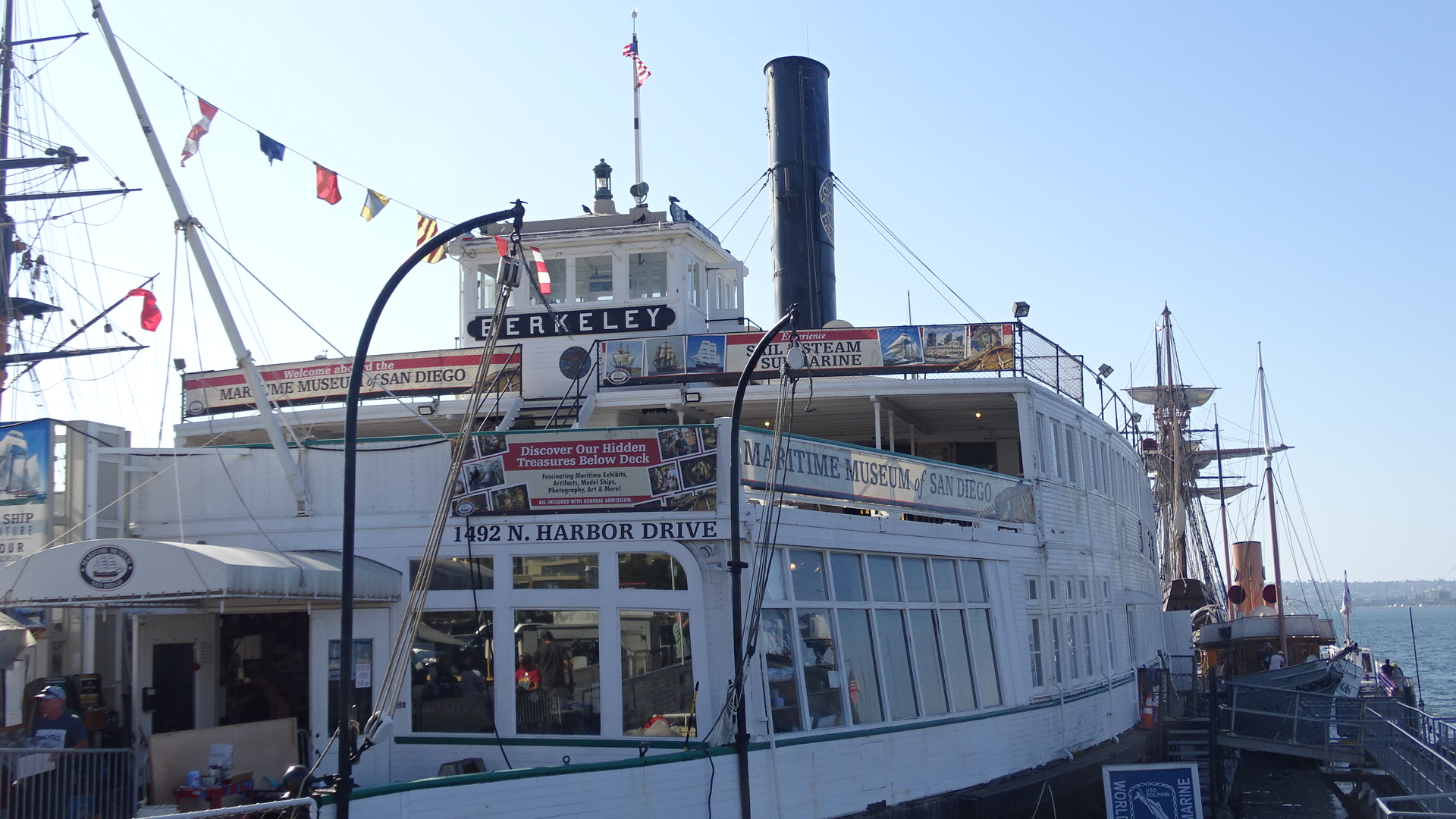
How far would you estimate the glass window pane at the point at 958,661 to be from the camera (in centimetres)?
1510

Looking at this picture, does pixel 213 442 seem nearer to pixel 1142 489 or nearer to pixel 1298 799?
pixel 1142 489

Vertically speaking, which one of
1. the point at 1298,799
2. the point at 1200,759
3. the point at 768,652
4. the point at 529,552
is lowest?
the point at 1298,799

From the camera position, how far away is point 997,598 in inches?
650

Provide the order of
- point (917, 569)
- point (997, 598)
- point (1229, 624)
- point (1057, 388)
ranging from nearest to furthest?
point (917, 569), point (997, 598), point (1057, 388), point (1229, 624)

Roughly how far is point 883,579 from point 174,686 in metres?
8.15

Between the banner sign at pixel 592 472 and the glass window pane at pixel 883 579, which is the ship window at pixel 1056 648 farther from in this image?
the banner sign at pixel 592 472

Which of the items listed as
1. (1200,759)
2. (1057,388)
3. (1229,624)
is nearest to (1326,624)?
(1229,624)

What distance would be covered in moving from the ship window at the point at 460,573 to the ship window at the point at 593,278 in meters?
8.32

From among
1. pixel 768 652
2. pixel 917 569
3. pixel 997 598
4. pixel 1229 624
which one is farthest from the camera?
pixel 1229 624

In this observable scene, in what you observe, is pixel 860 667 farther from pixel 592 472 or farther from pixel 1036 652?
pixel 1036 652

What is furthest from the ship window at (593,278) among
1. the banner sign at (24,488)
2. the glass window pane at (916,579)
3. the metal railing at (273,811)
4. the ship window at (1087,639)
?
the metal railing at (273,811)

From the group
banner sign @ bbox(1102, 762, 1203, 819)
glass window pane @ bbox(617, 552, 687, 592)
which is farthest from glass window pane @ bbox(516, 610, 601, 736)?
banner sign @ bbox(1102, 762, 1203, 819)

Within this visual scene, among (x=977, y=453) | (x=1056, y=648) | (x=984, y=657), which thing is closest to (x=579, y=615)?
(x=984, y=657)

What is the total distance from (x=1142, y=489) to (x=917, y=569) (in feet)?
49.4
